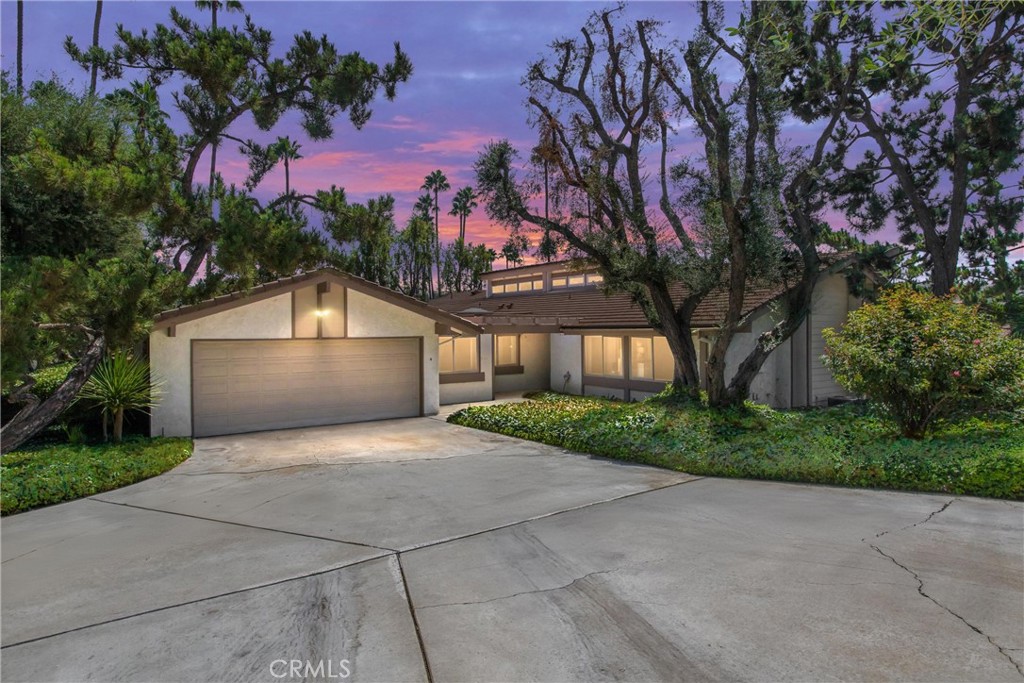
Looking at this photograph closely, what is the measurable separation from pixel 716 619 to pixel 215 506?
6.27 m

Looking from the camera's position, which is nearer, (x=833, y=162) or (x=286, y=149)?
(x=833, y=162)

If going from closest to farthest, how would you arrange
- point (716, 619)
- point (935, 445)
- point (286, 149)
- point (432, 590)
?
point (716, 619) < point (432, 590) < point (935, 445) < point (286, 149)

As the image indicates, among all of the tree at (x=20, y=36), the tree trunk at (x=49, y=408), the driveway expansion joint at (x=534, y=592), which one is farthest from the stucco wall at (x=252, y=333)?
the tree at (x=20, y=36)

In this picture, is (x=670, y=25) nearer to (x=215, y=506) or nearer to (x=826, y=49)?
(x=826, y=49)

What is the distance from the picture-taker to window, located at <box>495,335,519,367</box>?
785 inches

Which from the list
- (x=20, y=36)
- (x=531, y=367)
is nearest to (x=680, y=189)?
(x=531, y=367)

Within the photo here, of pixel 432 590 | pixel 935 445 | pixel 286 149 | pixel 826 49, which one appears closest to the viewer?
pixel 432 590

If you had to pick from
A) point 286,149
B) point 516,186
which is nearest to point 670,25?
point 516,186

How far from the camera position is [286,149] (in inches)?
1369

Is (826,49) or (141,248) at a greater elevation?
(826,49)

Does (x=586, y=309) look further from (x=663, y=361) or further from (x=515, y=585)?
(x=515, y=585)

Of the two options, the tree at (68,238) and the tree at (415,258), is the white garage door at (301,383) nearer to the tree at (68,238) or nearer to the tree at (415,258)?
the tree at (68,238)

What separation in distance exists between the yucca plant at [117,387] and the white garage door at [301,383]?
1.26 m

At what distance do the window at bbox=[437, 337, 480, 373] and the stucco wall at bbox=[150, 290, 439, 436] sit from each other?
1594 millimetres
